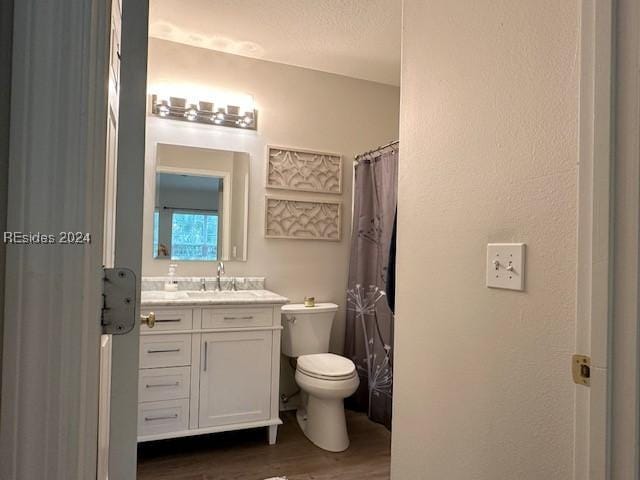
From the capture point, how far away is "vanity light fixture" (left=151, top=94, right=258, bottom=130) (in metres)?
2.61

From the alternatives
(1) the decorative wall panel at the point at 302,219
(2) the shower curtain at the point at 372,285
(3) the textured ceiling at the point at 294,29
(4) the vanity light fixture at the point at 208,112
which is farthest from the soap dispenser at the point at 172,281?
(3) the textured ceiling at the point at 294,29

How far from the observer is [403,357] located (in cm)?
134

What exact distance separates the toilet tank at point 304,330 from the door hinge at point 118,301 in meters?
2.06

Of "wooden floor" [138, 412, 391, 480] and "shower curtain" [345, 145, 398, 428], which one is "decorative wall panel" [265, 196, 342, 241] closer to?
"shower curtain" [345, 145, 398, 428]

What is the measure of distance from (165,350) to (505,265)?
1.81 metres

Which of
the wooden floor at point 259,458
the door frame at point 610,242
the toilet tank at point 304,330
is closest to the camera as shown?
the door frame at point 610,242

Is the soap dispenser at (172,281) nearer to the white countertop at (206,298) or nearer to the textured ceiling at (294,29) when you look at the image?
the white countertop at (206,298)

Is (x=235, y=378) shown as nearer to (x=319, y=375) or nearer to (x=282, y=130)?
(x=319, y=375)

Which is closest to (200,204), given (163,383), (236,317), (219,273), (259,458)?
(219,273)

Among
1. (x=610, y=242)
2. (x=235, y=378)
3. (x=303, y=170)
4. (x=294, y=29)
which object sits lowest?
(x=235, y=378)

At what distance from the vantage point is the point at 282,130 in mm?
2951

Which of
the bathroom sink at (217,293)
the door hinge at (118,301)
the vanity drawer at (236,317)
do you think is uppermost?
the door hinge at (118,301)

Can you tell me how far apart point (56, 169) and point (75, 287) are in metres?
0.14

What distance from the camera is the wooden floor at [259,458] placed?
6.79 feet
